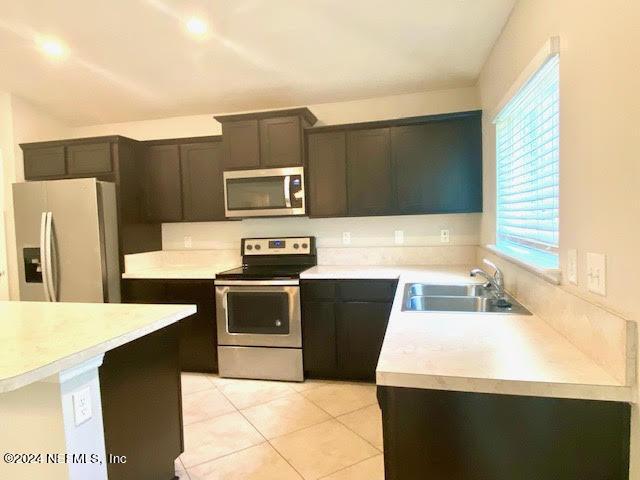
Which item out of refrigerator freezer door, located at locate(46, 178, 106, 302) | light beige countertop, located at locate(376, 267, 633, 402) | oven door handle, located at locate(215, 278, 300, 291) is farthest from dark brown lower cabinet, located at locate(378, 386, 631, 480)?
refrigerator freezer door, located at locate(46, 178, 106, 302)

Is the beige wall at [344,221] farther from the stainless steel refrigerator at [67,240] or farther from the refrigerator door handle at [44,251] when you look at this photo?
the refrigerator door handle at [44,251]

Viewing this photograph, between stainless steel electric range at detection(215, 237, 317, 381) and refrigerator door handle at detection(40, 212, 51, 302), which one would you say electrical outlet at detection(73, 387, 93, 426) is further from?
refrigerator door handle at detection(40, 212, 51, 302)

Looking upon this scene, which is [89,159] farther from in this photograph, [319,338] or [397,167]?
[397,167]

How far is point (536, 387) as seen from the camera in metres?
1.04

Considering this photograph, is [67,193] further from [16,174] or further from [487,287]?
[487,287]

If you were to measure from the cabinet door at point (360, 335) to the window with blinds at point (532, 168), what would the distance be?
3.43ft

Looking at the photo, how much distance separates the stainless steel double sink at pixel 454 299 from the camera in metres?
2.02

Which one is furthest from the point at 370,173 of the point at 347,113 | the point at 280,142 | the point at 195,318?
the point at 195,318

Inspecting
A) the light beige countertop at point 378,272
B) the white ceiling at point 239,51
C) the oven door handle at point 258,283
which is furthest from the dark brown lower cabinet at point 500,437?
the white ceiling at point 239,51

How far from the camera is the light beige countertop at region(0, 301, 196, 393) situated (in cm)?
110

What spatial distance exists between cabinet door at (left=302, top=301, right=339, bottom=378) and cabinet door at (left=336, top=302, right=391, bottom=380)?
56mm

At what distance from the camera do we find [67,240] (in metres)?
3.32

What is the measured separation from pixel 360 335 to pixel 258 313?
83 centimetres

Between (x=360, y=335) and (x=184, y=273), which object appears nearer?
(x=360, y=335)
